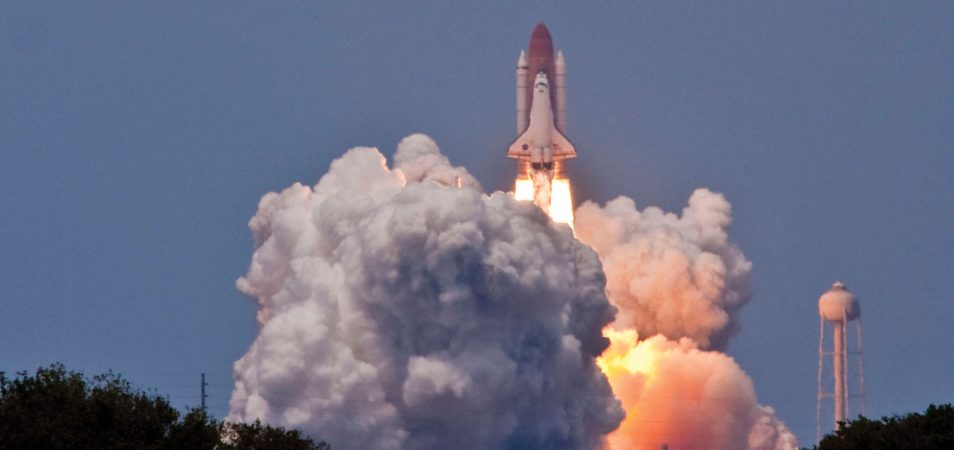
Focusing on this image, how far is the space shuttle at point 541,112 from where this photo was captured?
189 meters

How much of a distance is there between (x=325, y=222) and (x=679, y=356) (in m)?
20.8

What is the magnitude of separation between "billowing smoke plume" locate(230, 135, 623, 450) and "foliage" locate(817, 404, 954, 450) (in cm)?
3106

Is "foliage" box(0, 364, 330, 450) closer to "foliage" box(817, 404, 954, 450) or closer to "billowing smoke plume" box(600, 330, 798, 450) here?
"foliage" box(817, 404, 954, 450)

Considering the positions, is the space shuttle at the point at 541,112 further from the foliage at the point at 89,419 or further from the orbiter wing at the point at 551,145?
the foliage at the point at 89,419

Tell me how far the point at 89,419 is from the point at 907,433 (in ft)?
110

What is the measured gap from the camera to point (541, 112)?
188750mm

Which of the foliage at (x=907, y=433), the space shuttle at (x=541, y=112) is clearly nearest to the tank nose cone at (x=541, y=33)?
the space shuttle at (x=541, y=112)

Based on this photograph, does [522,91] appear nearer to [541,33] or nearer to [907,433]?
[541,33]

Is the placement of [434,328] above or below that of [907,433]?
above

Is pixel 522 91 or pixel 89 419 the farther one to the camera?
pixel 522 91

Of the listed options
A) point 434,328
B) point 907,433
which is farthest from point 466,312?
point 907,433

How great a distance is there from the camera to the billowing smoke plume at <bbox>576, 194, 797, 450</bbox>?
192 metres

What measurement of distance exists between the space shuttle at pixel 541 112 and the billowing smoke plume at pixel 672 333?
21.6 feet

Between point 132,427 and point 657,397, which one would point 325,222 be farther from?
point 132,427
